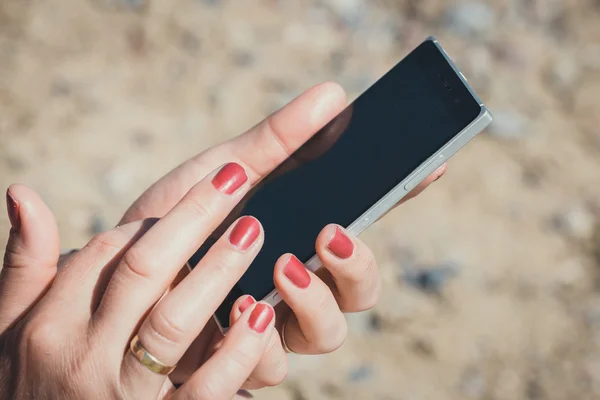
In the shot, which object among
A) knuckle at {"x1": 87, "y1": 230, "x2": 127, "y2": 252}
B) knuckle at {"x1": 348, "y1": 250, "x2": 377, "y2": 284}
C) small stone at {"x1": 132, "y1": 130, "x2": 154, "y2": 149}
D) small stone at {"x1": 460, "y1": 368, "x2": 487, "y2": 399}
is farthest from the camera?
small stone at {"x1": 132, "y1": 130, "x2": 154, "y2": 149}

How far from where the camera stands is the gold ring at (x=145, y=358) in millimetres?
1598

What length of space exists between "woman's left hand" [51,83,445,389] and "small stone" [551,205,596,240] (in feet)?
5.48

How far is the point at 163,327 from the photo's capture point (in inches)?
61.9

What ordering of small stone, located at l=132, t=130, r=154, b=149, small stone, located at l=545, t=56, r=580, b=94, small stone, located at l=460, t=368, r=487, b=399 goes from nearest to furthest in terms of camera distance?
small stone, located at l=460, t=368, r=487, b=399 < small stone, located at l=132, t=130, r=154, b=149 < small stone, located at l=545, t=56, r=580, b=94

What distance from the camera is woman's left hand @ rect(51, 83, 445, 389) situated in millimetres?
1868

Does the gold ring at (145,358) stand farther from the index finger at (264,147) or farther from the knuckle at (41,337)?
the index finger at (264,147)

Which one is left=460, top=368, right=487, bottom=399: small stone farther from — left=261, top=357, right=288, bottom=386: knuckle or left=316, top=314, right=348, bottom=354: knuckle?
left=261, top=357, right=288, bottom=386: knuckle

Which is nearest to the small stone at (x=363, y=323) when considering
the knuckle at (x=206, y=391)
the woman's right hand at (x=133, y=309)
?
the woman's right hand at (x=133, y=309)

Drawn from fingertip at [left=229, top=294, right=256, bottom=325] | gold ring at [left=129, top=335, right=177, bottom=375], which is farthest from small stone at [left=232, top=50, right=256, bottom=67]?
gold ring at [left=129, top=335, right=177, bottom=375]

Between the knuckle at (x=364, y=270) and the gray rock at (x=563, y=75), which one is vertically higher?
the knuckle at (x=364, y=270)

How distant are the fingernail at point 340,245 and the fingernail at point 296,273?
106mm

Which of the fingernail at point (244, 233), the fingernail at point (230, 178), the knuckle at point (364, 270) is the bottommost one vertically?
the knuckle at point (364, 270)

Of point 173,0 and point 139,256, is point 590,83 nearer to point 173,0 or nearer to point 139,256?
point 173,0

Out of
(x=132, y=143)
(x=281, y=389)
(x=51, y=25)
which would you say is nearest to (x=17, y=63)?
(x=51, y=25)
